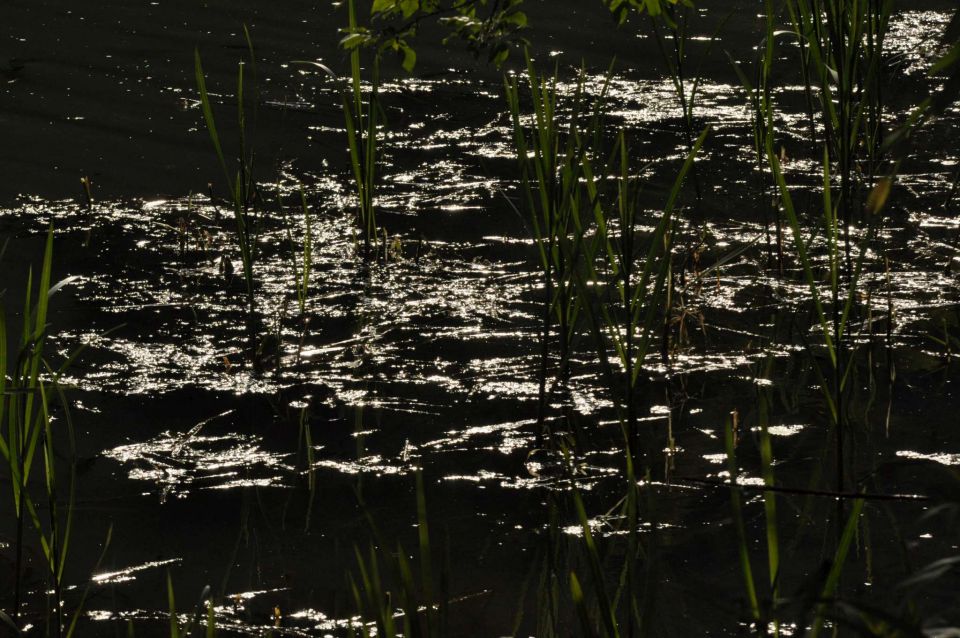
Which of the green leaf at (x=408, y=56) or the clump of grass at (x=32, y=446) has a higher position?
the green leaf at (x=408, y=56)

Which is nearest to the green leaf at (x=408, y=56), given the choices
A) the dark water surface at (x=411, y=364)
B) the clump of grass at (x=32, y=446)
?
the dark water surface at (x=411, y=364)

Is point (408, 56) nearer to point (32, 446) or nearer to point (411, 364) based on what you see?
point (411, 364)

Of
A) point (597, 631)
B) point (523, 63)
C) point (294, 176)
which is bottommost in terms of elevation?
point (597, 631)

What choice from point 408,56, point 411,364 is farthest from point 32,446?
point 408,56

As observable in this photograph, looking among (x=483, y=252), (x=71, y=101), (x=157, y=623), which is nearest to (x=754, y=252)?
(x=483, y=252)

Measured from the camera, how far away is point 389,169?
4129 mm

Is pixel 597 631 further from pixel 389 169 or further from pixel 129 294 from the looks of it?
A: pixel 389 169

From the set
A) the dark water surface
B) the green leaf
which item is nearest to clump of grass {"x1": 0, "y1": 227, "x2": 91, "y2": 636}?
the dark water surface

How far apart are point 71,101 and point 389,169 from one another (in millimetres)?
1441

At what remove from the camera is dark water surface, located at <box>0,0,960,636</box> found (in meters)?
2.12

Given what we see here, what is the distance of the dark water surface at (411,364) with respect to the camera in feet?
6.95

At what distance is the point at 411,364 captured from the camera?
9.28ft

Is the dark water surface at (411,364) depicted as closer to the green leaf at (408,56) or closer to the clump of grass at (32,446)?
the clump of grass at (32,446)

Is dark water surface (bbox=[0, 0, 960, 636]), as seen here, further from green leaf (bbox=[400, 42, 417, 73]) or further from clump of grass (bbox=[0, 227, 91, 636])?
green leaf (bbox=[400, 42, 417, 73])
